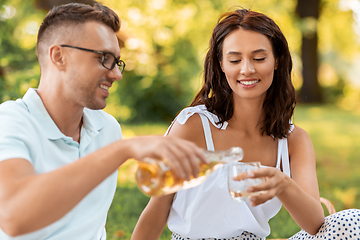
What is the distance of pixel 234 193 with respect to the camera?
4.93ft

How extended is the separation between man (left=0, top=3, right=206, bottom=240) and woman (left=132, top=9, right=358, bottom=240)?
47 centimetres

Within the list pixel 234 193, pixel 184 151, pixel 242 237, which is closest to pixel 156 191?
pixel 184 151

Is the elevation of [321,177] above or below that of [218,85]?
below

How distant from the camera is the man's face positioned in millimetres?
1684

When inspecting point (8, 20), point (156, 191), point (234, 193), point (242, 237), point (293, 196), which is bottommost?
point (242, 237)

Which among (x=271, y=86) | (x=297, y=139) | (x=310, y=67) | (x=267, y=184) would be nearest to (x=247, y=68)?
(x=271, y=86)

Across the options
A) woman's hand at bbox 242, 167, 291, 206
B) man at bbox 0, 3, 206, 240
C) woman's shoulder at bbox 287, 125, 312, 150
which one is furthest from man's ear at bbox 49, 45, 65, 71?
woman's shoulder at bbox 287, 125, 312, 150

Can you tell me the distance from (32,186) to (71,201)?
13cm

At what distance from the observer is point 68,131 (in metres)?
1.84

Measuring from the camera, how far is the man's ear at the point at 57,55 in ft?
5.59

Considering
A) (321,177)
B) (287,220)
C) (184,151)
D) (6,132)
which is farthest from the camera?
(321,177)

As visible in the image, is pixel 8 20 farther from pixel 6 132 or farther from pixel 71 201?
pixel 71 201

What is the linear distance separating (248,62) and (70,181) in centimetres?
138

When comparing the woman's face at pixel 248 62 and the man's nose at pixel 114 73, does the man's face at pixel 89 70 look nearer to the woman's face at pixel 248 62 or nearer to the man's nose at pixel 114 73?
the man's nose at pixel 114 73
